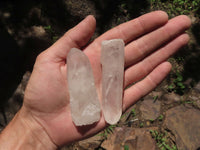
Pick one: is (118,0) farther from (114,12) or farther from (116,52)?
(116,52)

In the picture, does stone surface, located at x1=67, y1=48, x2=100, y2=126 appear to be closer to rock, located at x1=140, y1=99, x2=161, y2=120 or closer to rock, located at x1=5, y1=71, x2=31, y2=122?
rock, located at x1=140, y1=99, x2=161, y2=120

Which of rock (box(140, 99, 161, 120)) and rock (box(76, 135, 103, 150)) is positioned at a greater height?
rock (box(76, 135, 103, 150))

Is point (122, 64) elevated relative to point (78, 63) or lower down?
lower down

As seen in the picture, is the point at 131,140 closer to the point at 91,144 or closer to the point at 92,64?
the point at 91,144

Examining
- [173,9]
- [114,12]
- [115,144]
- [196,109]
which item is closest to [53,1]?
[114,12]

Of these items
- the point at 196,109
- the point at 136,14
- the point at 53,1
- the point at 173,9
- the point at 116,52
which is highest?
the point at 53,1

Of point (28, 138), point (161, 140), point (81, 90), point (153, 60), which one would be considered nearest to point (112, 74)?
point (81, 90)

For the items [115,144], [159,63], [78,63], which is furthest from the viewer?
[115,144]

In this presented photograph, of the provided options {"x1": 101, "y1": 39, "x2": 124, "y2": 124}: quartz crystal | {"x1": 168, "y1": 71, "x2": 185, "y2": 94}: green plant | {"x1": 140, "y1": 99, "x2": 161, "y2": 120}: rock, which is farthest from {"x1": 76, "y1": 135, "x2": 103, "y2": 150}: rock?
{"x1": 168, "y1": 71, "x2": 185, "y2": 94}: green plant
